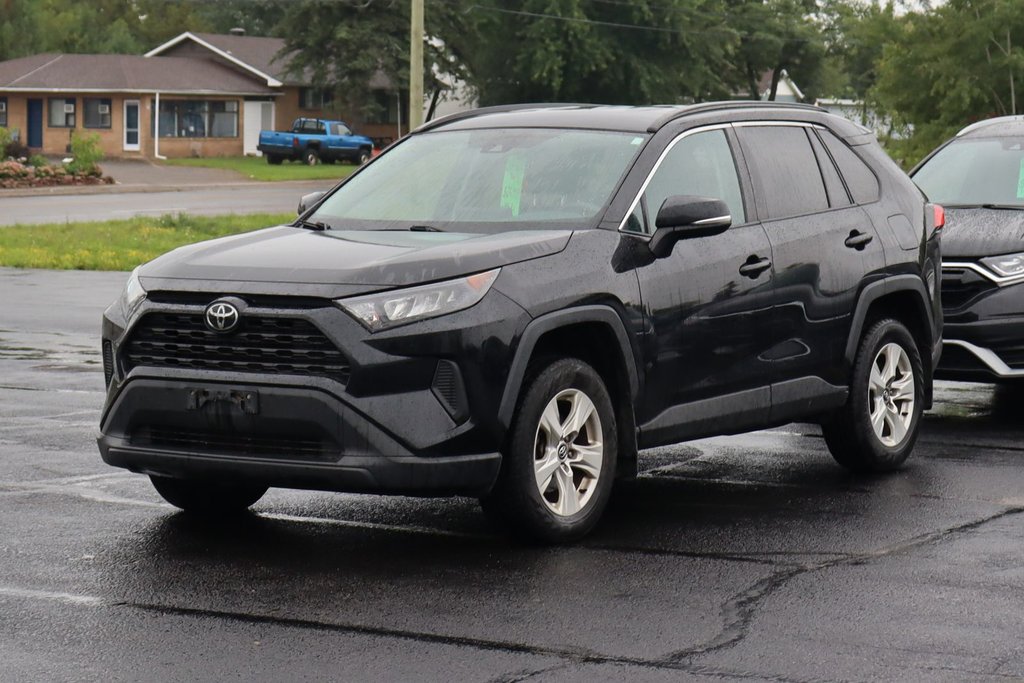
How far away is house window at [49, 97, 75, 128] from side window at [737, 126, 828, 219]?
66.5m

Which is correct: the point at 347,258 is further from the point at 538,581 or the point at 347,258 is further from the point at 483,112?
the point at 483,112

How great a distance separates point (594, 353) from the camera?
23.7 ft

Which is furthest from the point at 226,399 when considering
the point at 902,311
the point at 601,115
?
the point at 902,311

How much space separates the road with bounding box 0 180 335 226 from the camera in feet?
113

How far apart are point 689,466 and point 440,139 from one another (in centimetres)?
221

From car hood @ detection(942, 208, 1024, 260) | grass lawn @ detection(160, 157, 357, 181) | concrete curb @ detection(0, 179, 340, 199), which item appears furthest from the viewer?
grass lawn @ detection(160, 157, 357, 181)

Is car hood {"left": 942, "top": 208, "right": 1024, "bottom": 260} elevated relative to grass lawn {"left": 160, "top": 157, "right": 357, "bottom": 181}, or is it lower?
elevated

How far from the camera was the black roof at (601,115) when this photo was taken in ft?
25.7

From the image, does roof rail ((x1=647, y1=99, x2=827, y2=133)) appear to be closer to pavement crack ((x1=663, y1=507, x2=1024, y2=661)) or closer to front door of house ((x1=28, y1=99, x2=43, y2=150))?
pavement crack ((x1=663, y1=507, x2=1024, y2=661))

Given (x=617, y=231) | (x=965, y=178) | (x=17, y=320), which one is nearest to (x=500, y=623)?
(x=617, y=231)

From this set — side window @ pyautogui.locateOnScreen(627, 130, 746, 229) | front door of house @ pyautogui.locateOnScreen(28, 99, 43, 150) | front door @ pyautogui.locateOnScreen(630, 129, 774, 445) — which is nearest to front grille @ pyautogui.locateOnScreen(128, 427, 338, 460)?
front door @ pyautogui.locateOnScreen(630, 129, 774, 445)

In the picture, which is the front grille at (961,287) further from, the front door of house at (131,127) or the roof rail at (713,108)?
the front door of house at (131,127)

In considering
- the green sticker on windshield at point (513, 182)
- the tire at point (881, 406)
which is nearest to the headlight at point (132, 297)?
the green sticker on windshield at point (513, 182)

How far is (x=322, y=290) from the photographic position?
21.1 ft
